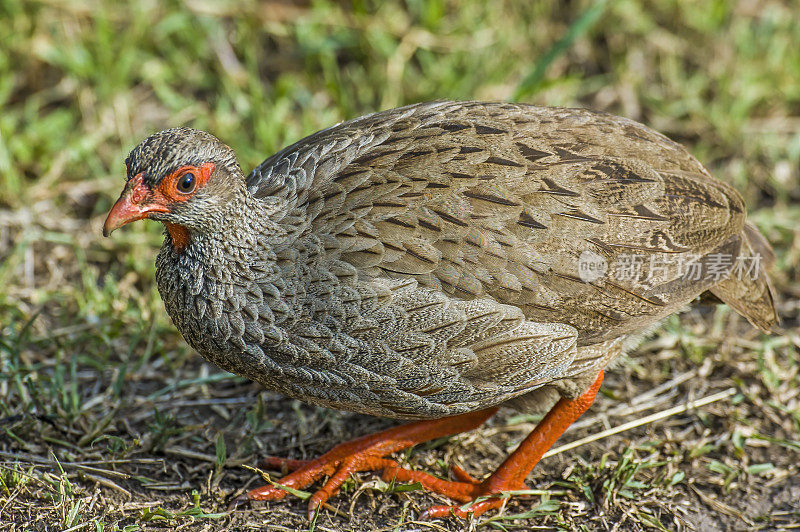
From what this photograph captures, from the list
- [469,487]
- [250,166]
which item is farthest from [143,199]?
[250,166]

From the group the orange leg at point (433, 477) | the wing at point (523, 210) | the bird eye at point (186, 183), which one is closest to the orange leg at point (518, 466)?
the orange leg at point (433, 477)

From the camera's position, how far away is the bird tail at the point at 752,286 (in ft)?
13.5

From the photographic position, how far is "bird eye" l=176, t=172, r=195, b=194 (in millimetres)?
3494

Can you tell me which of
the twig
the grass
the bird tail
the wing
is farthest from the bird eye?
the bird tail

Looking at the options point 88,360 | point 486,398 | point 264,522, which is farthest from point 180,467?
point 486,398

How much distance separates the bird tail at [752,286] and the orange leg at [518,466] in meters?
0.72

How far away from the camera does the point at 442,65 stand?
6.18m

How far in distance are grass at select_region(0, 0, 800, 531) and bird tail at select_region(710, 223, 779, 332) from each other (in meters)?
0.47

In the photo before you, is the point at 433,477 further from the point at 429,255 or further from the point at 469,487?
the point at 429,255

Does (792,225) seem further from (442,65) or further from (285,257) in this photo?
(285,257)

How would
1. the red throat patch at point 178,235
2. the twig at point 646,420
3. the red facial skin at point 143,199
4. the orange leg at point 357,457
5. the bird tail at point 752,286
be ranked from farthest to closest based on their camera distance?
the twig at point 646,420 < the bird tail at point 752,286 < the orange leg at point 357,457 < the red throat patch at point 178,235 < the red facial skin at point 143,199

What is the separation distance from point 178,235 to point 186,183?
270 mm

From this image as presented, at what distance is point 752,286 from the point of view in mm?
4215

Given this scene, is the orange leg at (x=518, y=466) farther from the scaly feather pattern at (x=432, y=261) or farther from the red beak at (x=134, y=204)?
the red beak at (x=134, y=204)
